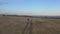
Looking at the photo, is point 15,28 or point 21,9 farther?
point 21,9

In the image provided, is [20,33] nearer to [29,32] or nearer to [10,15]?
[29,32]

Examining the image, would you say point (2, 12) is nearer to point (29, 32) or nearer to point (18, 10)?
point (18, 10)

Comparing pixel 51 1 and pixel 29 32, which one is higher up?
pixel 51 1

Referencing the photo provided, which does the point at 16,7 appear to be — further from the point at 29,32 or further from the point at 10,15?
the point at 29,32

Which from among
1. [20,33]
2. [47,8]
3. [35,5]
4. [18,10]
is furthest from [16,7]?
[20,33]

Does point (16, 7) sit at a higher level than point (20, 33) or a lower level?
higher

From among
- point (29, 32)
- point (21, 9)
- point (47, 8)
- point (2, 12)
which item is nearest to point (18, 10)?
point (21, 9)

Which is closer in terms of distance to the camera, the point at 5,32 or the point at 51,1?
the point at 5,32

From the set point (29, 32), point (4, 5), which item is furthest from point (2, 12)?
point (29, 32)
